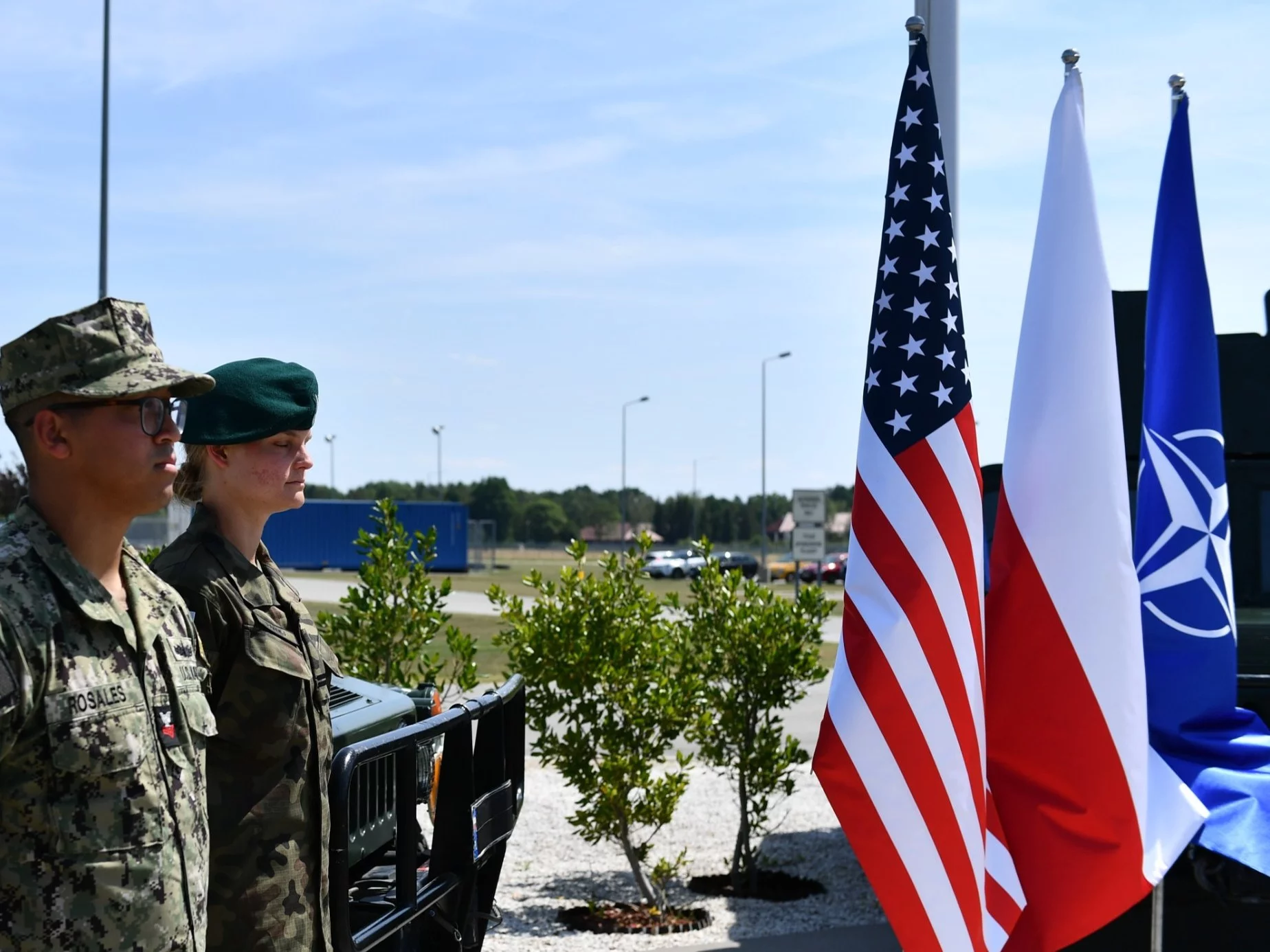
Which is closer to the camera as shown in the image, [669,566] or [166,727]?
[166,727]

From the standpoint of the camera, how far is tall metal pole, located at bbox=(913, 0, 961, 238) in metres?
5.28

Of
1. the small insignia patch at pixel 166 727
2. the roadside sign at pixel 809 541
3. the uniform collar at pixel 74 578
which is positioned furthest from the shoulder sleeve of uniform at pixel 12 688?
the roadside sign at pixel 809 541

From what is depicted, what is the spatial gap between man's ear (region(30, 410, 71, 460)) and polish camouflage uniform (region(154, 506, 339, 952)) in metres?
0.61

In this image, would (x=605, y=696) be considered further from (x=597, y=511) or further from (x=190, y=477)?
(x=597, y=511)

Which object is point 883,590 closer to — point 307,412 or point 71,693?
point 307,412

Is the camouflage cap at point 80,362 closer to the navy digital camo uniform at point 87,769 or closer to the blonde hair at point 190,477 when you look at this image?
the navy digital camo uniform at point 87,769

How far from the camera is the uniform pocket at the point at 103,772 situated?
202cm

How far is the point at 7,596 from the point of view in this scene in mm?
2041

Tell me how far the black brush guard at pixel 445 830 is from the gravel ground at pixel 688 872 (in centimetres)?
221

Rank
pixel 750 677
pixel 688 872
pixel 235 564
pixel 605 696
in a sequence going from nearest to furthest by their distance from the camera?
pixel 235 564, pixel 605 696, pixel 750 677, pixel 688 872

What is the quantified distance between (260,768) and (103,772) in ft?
2.04

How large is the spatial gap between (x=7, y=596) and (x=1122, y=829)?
3278 mm

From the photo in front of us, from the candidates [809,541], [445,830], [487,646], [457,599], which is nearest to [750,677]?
[445,830]

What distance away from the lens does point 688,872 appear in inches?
281
